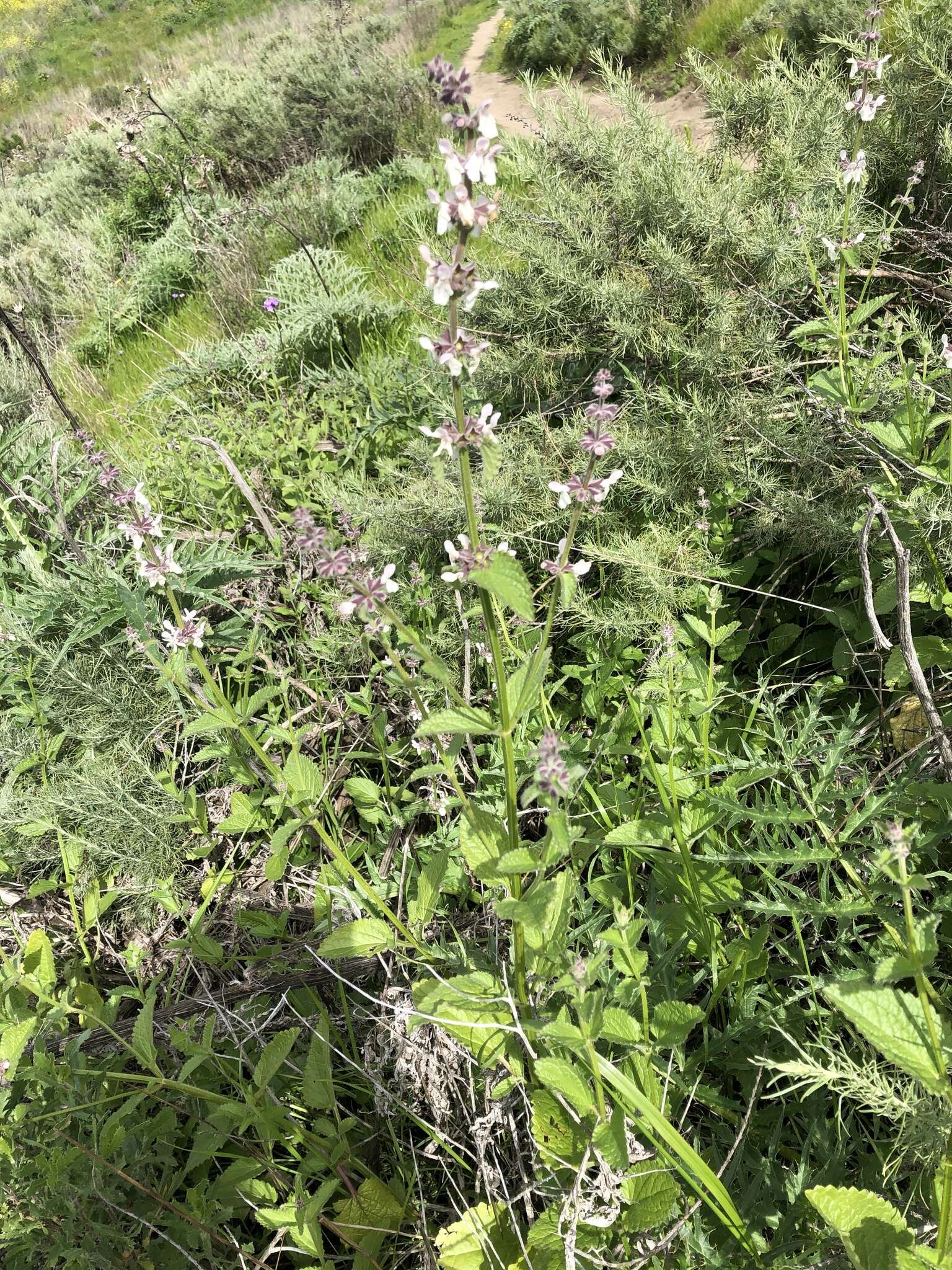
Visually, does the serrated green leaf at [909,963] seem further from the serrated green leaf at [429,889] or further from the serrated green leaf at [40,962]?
the serrated green leaf at [40,962]

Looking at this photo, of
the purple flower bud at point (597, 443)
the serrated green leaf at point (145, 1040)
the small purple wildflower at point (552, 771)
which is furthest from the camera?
the serrated green leaf at point (145, 1040)

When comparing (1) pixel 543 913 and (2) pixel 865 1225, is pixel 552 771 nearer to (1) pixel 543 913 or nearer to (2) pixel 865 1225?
(1) pixel 543 913

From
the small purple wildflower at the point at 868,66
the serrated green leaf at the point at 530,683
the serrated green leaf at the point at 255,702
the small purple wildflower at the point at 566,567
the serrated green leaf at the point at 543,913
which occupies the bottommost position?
the serrated green leaf at the point at 543,913

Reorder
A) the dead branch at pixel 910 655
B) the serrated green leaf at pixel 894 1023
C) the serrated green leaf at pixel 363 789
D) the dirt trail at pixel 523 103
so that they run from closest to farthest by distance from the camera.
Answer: the serrated green leaf at pixel 894 1023
the dead branch at pixel 910 655
the serrated green leaf at pixel 363 789
the dirt trail at pixel 523 103

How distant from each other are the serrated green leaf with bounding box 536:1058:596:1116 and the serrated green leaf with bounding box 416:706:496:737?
56cm

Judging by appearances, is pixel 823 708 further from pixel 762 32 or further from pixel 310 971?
pixel 762 32

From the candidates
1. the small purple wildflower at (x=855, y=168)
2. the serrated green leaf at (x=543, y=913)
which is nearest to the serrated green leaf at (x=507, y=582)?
the serrated green leaf at (x=543, y=913)

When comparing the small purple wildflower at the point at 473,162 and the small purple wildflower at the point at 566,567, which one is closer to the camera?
the small purple wildflower at the point at 473,162

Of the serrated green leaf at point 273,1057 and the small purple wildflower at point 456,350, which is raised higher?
the small purple wildflower at point 456,350

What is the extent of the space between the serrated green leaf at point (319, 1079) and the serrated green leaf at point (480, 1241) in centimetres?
34

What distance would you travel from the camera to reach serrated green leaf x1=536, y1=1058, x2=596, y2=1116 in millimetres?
1268

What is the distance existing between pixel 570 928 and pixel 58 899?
174 centimetres

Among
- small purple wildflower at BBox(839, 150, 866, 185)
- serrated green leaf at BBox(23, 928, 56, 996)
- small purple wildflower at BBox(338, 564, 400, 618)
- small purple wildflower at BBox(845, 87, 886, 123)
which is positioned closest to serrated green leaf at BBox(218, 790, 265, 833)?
serrated green leaf at BBox(23, 928, 56, 996)

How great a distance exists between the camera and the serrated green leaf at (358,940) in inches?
60.4
